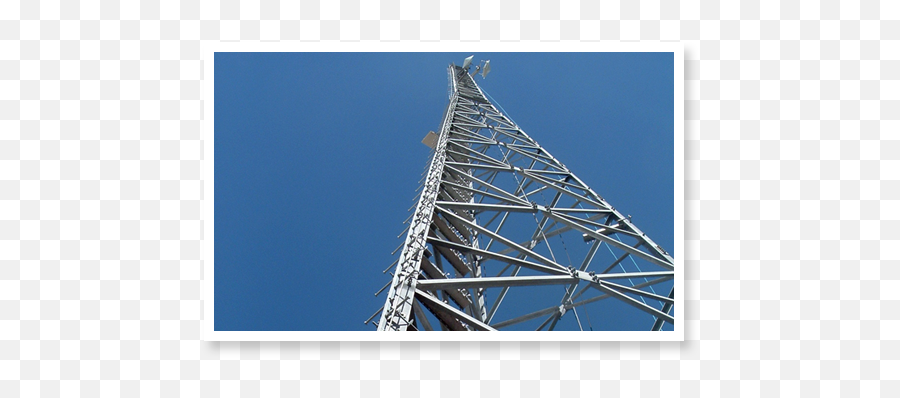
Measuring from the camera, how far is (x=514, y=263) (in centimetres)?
578

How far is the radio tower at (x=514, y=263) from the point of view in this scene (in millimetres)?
5215

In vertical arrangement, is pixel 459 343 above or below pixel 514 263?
below

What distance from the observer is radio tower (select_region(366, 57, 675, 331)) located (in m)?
5.21
